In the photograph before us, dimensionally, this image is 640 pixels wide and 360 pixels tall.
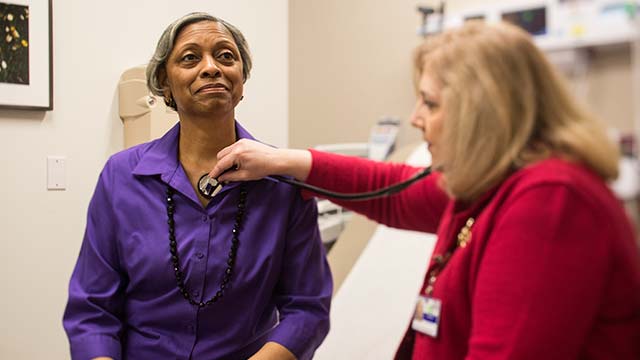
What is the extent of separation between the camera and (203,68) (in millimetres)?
936

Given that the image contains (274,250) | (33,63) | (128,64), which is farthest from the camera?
(33,63)

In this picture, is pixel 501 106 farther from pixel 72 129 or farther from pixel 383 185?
pixel 72 129

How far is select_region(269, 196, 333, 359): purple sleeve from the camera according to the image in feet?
3.59

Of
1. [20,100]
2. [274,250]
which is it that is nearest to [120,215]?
[274,250]

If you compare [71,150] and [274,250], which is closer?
[274,250]

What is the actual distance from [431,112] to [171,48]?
531 mm

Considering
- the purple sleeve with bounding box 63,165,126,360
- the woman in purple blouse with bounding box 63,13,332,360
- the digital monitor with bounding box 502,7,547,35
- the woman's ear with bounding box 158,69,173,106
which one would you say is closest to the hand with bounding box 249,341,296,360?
the woman in purple blouse with bounding box 63,13,332,360

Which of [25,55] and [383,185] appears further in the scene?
[25,55]

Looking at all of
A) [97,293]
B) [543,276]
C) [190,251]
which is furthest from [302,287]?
[543,276]

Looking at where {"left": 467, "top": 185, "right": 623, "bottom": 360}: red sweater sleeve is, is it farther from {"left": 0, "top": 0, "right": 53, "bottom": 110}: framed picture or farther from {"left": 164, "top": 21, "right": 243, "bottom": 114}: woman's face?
{"left": 0, "top": 0, "right": 53, "bottom": 110}: framed picture

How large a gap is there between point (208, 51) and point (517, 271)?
650 mm

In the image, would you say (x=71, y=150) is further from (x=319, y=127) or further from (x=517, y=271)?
(x=517, y=271)

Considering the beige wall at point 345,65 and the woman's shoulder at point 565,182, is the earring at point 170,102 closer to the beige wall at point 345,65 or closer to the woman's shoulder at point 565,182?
the beige wall at point 345,65

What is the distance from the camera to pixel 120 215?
1.05 metres
